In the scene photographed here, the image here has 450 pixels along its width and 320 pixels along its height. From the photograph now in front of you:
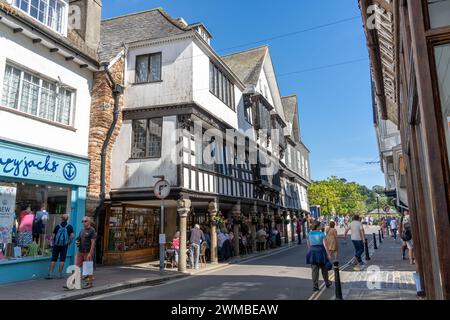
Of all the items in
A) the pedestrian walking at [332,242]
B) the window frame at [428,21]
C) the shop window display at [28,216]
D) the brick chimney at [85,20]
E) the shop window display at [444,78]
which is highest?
the brick chimney at [85,20]

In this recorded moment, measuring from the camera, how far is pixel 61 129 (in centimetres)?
1183

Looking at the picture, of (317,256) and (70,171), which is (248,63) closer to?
(70,171)

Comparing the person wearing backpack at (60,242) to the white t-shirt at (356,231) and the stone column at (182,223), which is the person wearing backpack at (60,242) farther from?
the white t-shirt at (356,231)

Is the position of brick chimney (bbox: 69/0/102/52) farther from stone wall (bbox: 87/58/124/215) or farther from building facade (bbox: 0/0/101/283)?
stone wall (bbox: 87/58/124/215)

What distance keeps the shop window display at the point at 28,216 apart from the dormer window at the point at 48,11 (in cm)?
542

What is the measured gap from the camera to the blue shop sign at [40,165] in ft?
31.7

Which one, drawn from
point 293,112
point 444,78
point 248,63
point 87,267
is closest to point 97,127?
point 87,267

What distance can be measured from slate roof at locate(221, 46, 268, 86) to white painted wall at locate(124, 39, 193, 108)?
8920mm

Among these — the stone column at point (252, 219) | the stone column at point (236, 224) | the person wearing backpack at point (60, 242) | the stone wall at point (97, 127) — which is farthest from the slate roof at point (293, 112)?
the person wearing backpack at point (60, 242)

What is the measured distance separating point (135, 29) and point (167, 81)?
4273mm

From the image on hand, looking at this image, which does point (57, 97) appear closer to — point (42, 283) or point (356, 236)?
point (42, 283)

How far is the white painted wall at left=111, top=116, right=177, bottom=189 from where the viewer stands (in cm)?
1402
